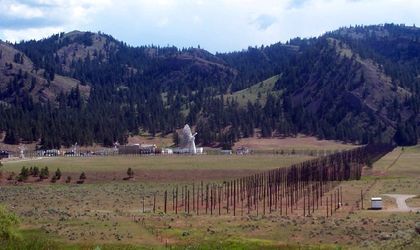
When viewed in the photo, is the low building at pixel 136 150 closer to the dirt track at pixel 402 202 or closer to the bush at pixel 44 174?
the bush at pixel 44 174

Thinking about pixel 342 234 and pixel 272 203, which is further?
pixel 272 203

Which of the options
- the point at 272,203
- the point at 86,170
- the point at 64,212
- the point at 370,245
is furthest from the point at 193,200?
the point at 86,170

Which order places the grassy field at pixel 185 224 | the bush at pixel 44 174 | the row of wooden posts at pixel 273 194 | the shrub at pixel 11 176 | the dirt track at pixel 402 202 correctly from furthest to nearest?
the bush at pixel 44 174, the shrub at pixel 11 176, the row of wooden posts at pixel 273 194, the dirt track at pixel 402 202, the grassy field at pixel 185 224

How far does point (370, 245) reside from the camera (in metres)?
47.8

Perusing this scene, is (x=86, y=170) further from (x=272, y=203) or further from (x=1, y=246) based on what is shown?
(x=1, y=246)

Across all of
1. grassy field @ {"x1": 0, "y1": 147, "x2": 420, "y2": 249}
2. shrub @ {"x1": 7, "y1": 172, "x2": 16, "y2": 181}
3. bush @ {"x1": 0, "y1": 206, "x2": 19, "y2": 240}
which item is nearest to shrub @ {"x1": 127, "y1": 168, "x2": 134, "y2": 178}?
grassy field @ {"x1": 0, "y1": 147, "x2": 420, "y2": 249}

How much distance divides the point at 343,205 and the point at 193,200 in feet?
52.0

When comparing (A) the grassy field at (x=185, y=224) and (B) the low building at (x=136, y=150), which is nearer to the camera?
(A) the grassy field at (x=185, y=224)

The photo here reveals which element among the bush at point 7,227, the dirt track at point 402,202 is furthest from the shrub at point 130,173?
the bush at point 7,227

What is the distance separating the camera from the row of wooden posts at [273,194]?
233 feet

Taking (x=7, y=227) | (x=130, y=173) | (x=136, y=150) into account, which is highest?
(x=136, y=150)

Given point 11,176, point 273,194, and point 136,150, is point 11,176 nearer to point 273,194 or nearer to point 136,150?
point 273,194

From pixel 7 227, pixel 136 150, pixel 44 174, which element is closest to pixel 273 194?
pixel 44 174

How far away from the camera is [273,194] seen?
8606cm
